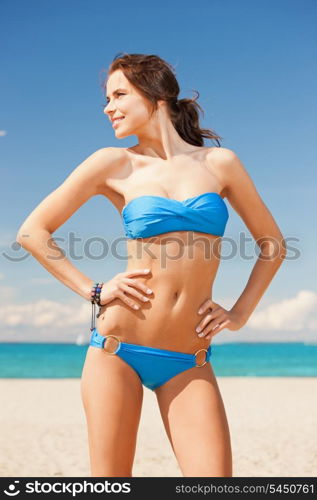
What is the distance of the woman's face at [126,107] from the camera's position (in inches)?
150

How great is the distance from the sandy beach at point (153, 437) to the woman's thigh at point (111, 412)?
245 inches

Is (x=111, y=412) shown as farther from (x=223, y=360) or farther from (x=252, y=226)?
(x=223, y=360)

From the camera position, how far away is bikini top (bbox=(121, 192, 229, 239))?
3.49 m

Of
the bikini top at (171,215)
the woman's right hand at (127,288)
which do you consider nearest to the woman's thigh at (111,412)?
the woman's right hand at (127,288)

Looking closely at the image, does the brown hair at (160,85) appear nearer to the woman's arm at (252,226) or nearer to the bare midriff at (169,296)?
the woman's arm at (252,226)

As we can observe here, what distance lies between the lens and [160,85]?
383 cm

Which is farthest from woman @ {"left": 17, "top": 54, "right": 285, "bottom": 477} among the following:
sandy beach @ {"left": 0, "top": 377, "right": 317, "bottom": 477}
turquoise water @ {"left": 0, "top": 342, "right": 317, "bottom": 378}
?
turquoise water @ {"left": 0, "top": 342, "right": 317, "bottom": 378}

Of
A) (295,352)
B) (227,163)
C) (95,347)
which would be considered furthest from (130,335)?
(295,352)

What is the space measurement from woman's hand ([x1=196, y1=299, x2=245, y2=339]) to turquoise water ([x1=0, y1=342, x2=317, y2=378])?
42.8m

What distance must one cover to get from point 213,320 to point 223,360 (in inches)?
1937

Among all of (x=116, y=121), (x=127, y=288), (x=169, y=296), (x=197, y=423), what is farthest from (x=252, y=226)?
(x=197, y=423)

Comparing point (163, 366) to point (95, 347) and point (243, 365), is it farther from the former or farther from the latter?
point (243, 365)

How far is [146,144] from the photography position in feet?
12.8
